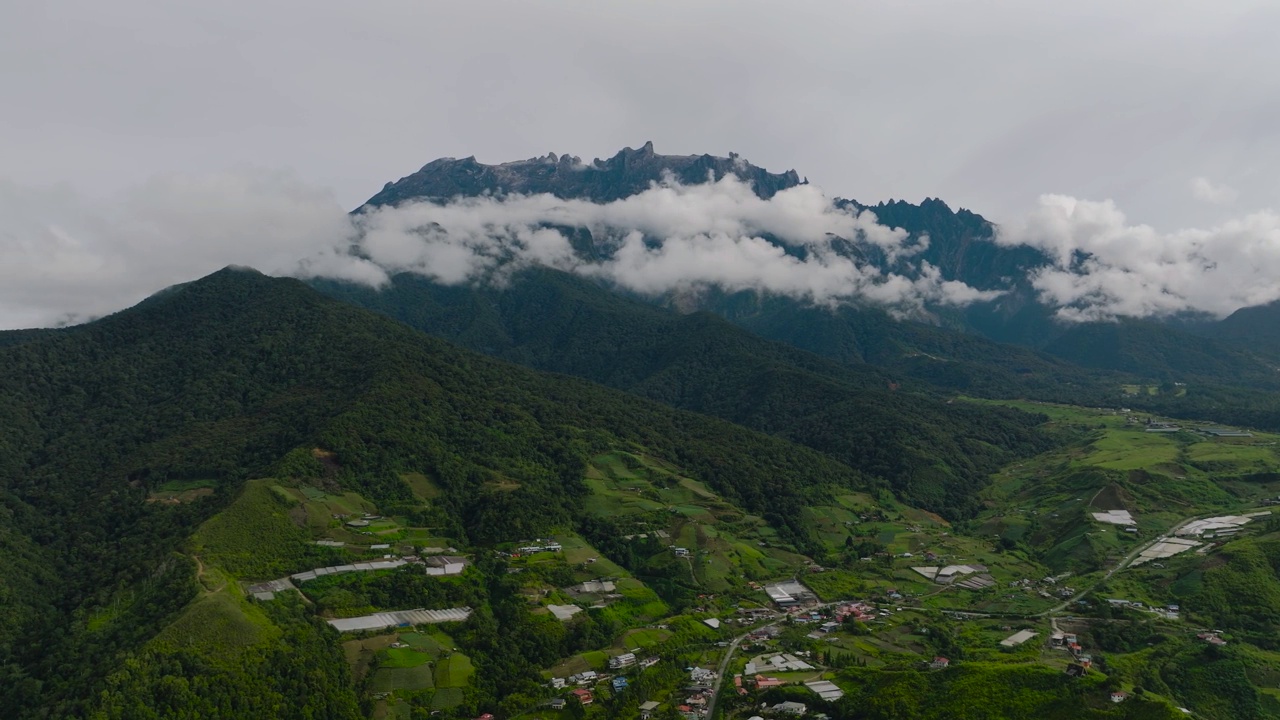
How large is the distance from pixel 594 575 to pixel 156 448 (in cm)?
7725

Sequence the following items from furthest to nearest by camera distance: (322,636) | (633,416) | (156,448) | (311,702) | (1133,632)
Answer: (633,416)
(156,448)
(1133,632)
(322,636)
(311,702)

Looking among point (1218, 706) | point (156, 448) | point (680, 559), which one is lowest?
point (1218, 706)

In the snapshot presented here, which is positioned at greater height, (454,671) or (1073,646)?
(454,671)

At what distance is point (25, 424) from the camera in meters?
130

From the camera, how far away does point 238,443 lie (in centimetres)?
12212

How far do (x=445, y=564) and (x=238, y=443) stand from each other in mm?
49232

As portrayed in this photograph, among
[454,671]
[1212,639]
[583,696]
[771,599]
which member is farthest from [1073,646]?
[454,671]

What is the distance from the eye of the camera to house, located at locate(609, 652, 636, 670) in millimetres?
78562

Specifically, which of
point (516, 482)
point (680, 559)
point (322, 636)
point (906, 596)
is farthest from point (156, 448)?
point (906, 596)

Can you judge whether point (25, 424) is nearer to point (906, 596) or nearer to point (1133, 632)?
point (906, 596)

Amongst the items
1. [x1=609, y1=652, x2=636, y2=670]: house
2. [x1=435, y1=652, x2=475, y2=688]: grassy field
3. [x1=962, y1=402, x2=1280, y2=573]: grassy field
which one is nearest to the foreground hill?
[x1=435, y1=652, x2=475, y2=688]: grassy field

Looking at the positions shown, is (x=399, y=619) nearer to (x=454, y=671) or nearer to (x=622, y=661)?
(x=454, y=671)

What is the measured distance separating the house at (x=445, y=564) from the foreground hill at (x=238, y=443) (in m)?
9.18

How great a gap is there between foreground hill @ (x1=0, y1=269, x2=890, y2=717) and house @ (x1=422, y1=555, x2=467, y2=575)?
918cm
